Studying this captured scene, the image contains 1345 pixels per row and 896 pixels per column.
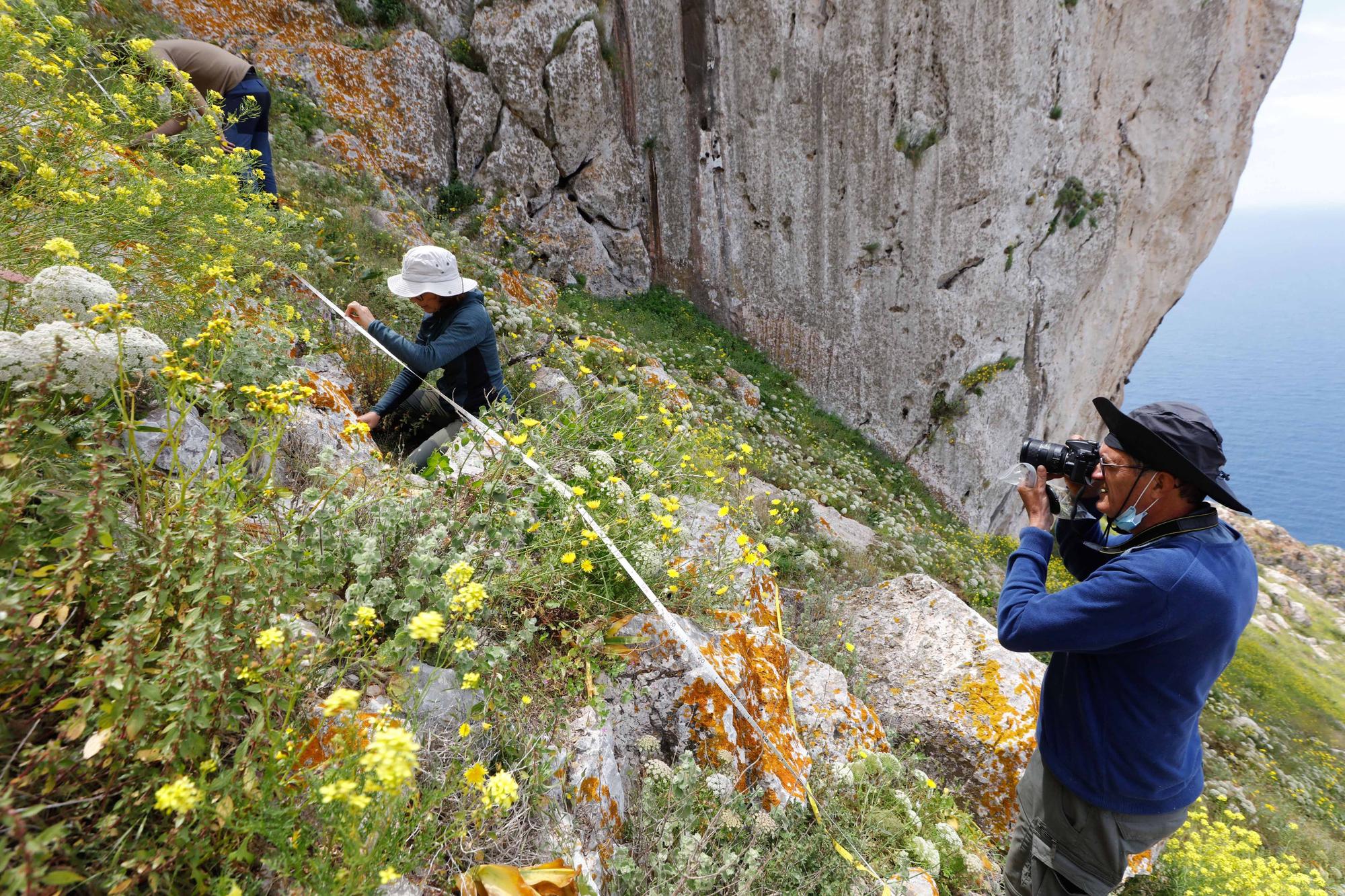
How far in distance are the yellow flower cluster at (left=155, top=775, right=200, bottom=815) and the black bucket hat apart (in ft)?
8.93

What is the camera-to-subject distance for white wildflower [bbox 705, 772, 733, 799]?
2.22 metres

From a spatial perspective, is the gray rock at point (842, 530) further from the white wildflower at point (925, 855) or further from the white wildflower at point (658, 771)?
the white wildflower at point (658, 771)

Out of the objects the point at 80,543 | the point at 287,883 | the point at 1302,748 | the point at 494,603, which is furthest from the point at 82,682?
the point at 1302,748

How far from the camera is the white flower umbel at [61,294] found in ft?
5.55

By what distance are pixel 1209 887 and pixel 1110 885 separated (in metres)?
1.36

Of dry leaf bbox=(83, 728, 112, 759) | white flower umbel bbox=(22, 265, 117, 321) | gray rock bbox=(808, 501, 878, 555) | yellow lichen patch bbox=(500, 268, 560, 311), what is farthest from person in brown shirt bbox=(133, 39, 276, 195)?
gray rock bbox=(808, 501, 878, 555)

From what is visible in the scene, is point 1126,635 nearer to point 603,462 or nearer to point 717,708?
point 717,708

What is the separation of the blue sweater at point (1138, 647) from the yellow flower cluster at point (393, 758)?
197cm

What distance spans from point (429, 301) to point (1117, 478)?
3.86 meters

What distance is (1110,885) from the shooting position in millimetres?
2438

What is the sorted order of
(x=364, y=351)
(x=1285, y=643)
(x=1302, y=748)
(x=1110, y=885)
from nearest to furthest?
(x=1110, y=885)
(x=364, y=351)
(x=1302, y=748)
(x=1285, y=643)

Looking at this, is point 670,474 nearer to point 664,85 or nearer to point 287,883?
point 287,883

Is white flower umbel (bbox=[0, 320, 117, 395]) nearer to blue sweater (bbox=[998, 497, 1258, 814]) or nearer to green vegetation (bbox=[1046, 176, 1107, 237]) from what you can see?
blue sweater (bbox=[998, 497, 1258, 814])

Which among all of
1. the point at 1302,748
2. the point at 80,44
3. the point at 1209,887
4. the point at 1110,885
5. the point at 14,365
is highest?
the point at 80,44
